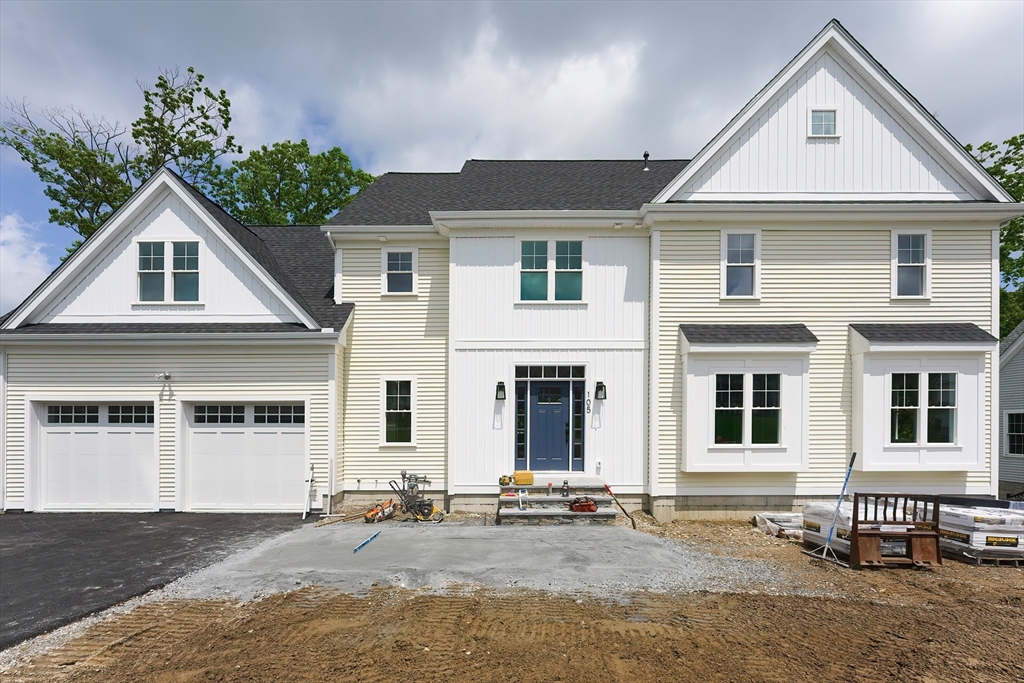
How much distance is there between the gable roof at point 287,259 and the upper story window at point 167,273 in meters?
0.96

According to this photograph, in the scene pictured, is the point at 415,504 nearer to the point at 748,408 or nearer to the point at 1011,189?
the point at 748,408

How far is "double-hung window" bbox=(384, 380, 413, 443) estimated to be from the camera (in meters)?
12.6

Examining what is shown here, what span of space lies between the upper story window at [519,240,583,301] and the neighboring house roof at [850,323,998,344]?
6406 mm

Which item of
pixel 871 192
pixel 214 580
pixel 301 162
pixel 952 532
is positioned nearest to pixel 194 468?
pixel 214 580

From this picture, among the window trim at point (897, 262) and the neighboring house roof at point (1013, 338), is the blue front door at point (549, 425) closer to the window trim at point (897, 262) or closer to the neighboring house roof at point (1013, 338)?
the window trim at point (897, 262)

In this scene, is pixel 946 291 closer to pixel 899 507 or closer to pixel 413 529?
pixel 899 507

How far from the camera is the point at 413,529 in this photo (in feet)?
34.2

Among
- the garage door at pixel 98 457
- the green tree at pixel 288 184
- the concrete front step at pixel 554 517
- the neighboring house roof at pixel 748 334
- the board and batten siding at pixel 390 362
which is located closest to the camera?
the concrete front step at pixel 554 517

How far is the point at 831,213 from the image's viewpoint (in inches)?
451

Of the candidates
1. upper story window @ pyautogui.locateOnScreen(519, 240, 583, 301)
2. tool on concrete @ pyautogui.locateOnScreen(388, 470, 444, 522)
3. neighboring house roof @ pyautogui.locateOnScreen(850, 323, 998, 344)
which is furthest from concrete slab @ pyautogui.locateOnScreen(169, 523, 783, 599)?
neighboring house roof @ pyautogui.locateOnScreen(850, 323, 998, 344)

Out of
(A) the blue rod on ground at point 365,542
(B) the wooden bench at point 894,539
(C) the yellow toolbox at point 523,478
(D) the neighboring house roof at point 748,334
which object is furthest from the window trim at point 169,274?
(B) the wooden bench at point 894,539

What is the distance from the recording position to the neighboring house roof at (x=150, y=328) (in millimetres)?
11727

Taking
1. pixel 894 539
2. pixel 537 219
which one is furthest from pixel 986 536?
pixel 537 219

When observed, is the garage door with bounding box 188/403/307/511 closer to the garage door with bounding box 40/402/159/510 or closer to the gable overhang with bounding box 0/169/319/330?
the garage door with bounding box 40/402/159/510
